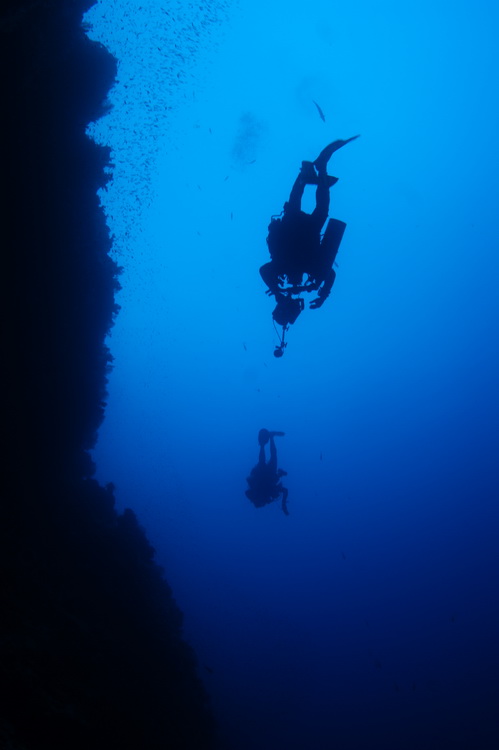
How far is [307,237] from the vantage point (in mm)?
4965

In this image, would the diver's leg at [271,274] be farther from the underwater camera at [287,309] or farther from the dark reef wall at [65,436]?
the dark reef wall at [65,436]

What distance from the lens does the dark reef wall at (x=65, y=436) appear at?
198 inches

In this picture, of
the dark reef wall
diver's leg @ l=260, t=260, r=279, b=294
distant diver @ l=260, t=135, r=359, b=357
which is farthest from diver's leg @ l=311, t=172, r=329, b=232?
the dark reef wall

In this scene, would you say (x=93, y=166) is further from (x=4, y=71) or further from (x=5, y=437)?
(x=5, y=437)

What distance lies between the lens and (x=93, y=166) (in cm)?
816

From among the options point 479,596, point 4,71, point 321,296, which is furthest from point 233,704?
point 479,596

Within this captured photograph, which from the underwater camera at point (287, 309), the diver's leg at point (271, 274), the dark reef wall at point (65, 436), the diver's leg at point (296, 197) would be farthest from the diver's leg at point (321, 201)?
the dark reef wall at point (65, 436)

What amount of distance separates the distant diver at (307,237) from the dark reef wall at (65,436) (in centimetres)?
378

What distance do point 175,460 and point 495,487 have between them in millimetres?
59139

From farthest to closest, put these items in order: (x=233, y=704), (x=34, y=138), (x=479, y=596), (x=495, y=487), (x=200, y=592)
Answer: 1. (x=495, y=487)
2. (x=479, y=596)
3. (x=200, y=592)
4. (x=233, y=704)
5. (x=34, y=138)

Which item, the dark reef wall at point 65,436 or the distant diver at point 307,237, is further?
the dark reef wall at point 65,436

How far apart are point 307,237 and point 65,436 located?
662 centimetres

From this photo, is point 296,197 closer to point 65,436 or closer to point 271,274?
point 271,274

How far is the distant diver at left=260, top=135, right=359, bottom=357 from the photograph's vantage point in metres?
4.79
